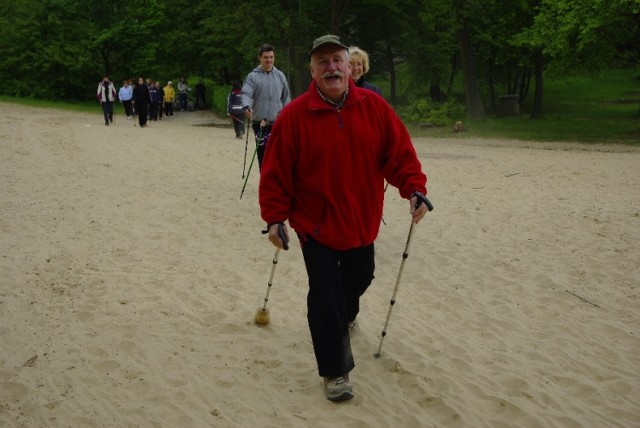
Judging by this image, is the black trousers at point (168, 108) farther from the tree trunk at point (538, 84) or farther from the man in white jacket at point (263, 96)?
the man in white jacket at point (263, 96)

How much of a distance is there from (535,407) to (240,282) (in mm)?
3425

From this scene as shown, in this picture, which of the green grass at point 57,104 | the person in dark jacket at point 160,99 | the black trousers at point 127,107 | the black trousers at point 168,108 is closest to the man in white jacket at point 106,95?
the black trousers at point 127,107

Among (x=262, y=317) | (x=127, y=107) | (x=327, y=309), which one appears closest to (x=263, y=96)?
(x=262, y=317)

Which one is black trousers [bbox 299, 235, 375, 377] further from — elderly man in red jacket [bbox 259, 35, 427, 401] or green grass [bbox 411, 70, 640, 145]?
green grass [bbox 411, 70, 640, 145]

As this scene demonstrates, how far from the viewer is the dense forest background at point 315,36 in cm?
2191

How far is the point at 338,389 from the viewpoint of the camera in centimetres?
434

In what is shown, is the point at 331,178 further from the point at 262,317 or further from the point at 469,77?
the point at 469,77

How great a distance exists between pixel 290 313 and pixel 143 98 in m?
22.6

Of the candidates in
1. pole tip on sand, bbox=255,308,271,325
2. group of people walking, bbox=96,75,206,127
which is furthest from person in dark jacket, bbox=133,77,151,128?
pole tip on sand, bbox=255,308,271,325

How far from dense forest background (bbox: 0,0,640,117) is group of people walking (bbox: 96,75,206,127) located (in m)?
2.70

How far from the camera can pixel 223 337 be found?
215 inches

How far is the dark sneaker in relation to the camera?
4344mm

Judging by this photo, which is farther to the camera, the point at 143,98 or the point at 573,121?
the point at 573,121

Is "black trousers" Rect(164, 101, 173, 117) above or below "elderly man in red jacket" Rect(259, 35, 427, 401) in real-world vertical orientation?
below
